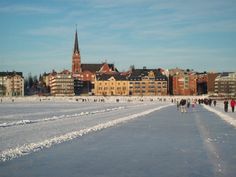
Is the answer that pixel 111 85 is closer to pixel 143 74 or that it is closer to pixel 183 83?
pixel 143 74

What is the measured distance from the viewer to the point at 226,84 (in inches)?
7731

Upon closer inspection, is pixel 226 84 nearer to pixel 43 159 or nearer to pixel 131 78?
pixel 131 78

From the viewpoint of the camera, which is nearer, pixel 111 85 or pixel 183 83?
pixel 111 85

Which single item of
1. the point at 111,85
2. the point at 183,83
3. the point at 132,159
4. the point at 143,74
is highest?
the point at 143,74

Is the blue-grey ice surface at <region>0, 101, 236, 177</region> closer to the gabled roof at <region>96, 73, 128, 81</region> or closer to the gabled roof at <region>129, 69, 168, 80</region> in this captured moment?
the gabled roof at <region>129, 69, 168, 80</region>

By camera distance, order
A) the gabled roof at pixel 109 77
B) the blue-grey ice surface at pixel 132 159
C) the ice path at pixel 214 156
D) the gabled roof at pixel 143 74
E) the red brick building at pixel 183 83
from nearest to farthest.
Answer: the blue-grey ice surface at pixel 132 159 < the ice path at pixel 214 156 < the gabled roof at pixel 143 74 < the gabled roof at pixel 109 77 < the red brick building at pixel 183 83

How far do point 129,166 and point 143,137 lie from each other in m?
6.75

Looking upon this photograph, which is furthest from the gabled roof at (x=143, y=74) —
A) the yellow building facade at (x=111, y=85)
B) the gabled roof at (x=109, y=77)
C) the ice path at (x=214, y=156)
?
the ice path at (x=214, y=156)

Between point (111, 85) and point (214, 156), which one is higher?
point (111, 85)

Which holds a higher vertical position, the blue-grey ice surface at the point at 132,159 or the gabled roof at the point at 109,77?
the gabled roof at the point at 109,77

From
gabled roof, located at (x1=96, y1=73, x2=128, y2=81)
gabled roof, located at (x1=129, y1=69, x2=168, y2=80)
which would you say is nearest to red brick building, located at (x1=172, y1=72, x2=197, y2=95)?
gabled roof, located at (x1=129, y1=69, x2=168, y2=80)

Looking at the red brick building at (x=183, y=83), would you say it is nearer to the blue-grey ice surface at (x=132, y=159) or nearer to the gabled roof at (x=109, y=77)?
the gabled roof at (x=109, y=77)

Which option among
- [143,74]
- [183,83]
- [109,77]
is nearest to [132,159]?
[143,74]

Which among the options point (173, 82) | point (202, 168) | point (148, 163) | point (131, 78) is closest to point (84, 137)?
point (148, 163)
